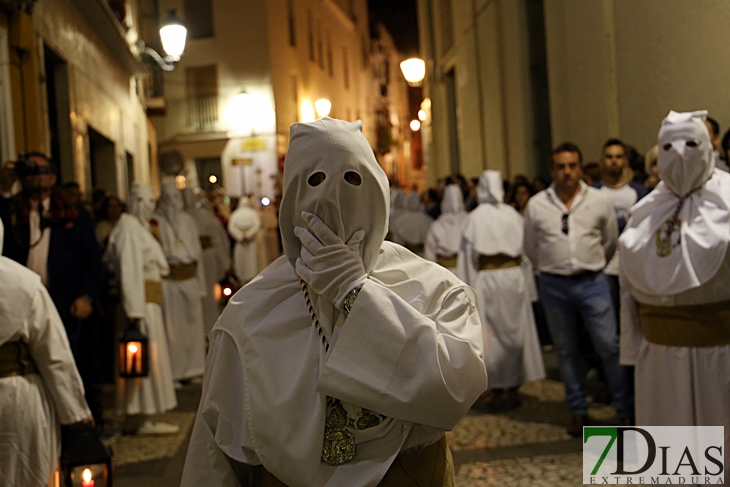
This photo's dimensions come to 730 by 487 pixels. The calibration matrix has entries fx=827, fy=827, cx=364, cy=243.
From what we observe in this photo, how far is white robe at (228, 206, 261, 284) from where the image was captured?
1570 centimetres

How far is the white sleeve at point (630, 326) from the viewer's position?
471 centimetres

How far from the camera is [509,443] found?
628 centimetres

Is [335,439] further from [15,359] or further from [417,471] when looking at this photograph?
[15,359]

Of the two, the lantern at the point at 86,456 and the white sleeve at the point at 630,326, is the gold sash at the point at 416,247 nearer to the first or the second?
the white sleeve at the point at 630,326

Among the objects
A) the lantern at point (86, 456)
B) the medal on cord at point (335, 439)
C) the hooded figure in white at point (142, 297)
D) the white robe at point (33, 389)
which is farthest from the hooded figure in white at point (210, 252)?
the medal on cord at point (335, 439)

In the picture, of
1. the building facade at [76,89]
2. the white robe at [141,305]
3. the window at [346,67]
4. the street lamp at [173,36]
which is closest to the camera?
the white robe at [141,305]

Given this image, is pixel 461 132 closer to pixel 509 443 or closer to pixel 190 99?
pixel 509 443

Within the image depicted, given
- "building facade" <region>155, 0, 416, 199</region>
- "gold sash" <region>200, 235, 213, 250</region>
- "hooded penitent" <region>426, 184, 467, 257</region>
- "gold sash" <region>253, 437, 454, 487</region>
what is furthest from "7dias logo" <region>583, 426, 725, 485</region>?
"building facade" <region>155, 0, 416, 199</region>

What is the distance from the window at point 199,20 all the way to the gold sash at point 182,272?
1014 inches

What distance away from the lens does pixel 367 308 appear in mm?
2377

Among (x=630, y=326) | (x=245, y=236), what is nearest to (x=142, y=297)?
(x=630, y=326)

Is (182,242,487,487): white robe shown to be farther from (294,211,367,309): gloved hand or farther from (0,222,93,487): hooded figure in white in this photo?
(0,222,93,487): hooded figure in white

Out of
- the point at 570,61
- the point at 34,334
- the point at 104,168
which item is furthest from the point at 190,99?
the point at 34,334

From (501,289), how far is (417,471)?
543 centimetres
